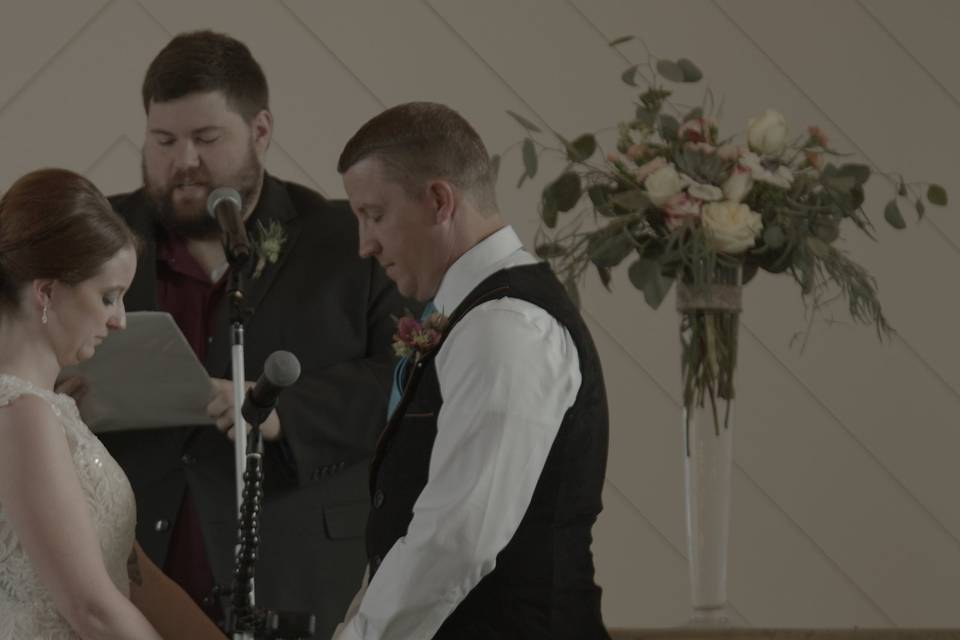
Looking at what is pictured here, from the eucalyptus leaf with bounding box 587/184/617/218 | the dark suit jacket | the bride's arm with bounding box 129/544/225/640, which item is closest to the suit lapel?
the dark suit jacket

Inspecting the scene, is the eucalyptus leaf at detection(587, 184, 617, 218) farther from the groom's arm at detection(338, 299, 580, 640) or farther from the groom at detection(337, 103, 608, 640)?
the groom's arm at detection(338, 299, 580, 640)

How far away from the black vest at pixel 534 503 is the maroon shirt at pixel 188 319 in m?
0.90

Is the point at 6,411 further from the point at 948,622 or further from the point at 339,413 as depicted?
the point at 948,622

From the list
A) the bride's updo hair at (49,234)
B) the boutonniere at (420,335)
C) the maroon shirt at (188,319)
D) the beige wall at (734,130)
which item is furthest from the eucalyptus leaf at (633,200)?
the beige wall at (734,130)

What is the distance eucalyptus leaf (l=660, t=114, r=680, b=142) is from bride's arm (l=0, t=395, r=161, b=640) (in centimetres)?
118

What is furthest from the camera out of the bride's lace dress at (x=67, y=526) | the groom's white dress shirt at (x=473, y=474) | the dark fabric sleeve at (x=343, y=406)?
the dark fabric sleeve at (x=343, y=406)

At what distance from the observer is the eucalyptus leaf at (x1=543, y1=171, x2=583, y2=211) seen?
2.97 metres

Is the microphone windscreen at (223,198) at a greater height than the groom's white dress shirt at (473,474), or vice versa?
the microphone windscreen at (223,198)

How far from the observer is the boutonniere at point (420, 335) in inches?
96.1

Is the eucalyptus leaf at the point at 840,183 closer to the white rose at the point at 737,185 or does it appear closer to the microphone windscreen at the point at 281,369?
the white rose at the point at 737,185

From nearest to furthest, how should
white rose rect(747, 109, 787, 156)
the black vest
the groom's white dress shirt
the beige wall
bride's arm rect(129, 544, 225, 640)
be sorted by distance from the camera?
the groom's white dress shirt < the black vest < bride's arm rect(129, 544, 225, 640) < white rose rect(747, 109, 787, 156) < the beige wall

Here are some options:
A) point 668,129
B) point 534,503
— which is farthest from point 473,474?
point 668,129

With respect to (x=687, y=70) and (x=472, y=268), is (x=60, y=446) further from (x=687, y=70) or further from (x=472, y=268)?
(x=687, y=70)

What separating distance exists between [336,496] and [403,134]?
105cm
